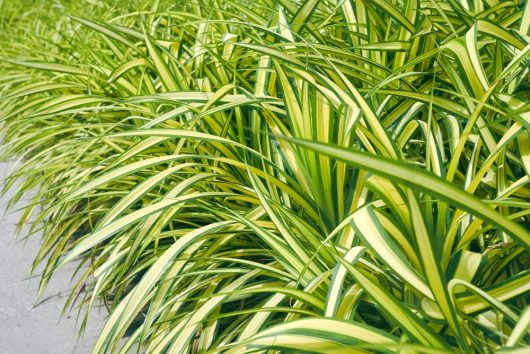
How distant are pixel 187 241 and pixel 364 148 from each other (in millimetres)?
429

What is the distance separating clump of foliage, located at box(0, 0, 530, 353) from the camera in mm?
1040

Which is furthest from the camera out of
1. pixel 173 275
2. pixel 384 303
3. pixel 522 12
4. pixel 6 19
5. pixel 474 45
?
pixel 6 19

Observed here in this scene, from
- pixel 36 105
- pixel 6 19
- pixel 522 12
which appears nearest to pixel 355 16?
pixel 522 12

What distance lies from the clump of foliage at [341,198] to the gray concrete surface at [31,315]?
0.32 ft

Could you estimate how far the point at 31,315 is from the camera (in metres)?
2.07

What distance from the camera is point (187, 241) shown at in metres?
1.48

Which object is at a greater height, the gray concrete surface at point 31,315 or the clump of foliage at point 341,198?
the clump of foliage at point 341,198

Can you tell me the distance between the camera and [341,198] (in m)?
1.54

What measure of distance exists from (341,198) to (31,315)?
3.51 ft

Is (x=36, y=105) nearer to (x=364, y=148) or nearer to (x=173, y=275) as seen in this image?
(x=173, y=275)

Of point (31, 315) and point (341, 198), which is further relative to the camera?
point (31, 315)

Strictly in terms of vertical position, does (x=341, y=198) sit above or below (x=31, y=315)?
above

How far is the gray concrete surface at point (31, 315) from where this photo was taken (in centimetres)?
189

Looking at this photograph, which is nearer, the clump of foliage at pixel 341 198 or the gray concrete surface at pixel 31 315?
the clump of foliage at pixel 341 198
